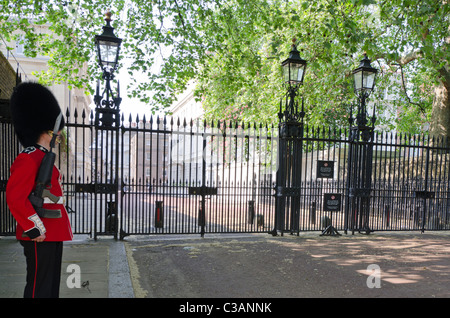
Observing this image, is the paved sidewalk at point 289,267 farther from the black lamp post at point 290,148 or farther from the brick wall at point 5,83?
the brick wall at point 5,83

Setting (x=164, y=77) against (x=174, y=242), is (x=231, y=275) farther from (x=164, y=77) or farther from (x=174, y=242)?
(x=164, y=77)

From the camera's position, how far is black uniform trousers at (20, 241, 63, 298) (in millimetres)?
3113

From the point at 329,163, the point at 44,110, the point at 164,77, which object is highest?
the point at 164,77

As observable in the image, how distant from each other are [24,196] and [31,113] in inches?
33.2

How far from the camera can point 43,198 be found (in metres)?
3.17

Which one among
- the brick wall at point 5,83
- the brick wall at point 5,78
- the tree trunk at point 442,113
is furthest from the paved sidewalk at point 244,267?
the tree trunk at point 442,113

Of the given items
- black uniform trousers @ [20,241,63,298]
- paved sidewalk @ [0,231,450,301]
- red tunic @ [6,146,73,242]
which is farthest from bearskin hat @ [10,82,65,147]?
paved sidewalk @ [0,231,450,301]

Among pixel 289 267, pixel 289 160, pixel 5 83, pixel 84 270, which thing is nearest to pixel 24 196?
pixel 84 270

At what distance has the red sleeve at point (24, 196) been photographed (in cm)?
300

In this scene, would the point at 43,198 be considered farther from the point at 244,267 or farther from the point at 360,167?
the point at 360,167

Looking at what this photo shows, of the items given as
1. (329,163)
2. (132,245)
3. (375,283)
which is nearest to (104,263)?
(132,245)

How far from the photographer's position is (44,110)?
11.3ft

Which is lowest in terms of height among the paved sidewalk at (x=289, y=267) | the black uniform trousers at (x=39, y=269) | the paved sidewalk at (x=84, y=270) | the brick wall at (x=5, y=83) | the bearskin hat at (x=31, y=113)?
the paved sidewalk at (x=289, y=267)
